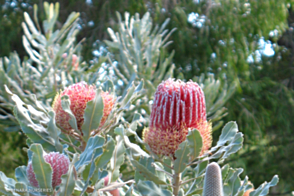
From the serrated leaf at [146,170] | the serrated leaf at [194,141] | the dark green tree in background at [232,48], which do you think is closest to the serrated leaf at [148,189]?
the serrated leaf at [146,170]

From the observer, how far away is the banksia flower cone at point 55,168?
2.96ft

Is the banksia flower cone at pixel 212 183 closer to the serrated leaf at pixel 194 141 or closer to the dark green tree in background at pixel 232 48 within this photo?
the serrated leaf at pixel 194 141

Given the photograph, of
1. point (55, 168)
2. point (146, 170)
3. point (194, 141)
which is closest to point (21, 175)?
point (55, 168)

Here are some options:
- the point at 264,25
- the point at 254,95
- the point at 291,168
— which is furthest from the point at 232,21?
the point at 291,168

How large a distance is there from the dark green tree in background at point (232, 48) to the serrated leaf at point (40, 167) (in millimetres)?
3455

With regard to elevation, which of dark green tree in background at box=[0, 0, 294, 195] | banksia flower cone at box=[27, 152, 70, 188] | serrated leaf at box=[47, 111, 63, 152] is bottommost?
banksia flower cone at box=[27, 152, 70, 188]

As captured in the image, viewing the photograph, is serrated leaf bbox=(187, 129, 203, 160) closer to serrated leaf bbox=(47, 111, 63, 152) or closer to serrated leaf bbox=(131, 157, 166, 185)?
serrated leaf bbox=(131, 157, 166, 185)

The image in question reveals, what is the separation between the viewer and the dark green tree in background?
14.3ft

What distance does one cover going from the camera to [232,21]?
439 centimetres

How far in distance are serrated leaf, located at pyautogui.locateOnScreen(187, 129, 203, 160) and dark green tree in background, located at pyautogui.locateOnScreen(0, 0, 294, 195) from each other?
3.20 m

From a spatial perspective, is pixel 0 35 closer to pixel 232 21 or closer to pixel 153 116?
pixel 232 21

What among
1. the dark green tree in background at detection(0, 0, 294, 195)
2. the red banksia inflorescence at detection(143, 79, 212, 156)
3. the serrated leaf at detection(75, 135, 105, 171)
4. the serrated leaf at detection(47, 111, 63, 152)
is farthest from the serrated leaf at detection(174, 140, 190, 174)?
the dark green tree in background at detection(0, 0, 294, 195)

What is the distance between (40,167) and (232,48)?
393cm

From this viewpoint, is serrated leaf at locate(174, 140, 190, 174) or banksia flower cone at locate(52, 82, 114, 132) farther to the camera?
banksia flower cone at locate(52, 82, 114, 132)
